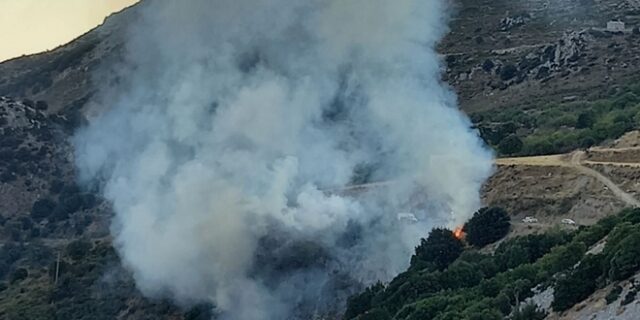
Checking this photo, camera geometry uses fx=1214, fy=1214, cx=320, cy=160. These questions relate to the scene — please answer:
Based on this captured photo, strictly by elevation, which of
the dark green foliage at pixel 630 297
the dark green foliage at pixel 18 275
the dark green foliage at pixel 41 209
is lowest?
the dark green foliage at pixel 630 297

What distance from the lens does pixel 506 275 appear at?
58094 mm

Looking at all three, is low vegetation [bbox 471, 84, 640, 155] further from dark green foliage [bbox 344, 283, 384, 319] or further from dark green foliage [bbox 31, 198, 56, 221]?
dark green foliage [bbox 31, 198, 56, 221]

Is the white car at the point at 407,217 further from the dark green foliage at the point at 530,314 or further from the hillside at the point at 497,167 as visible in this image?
the dark green foliage at the point at 530,314

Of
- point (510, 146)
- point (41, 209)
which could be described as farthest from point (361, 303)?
point (41, 209)

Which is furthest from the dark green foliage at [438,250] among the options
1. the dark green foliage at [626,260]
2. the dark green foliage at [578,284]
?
the dark green foliage at [626,260]

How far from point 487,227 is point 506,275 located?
1216cm

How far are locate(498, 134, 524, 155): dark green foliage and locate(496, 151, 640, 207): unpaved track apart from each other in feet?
7.81

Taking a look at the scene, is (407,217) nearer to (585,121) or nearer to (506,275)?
(506,275)

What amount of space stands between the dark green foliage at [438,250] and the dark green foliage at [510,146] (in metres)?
15.6

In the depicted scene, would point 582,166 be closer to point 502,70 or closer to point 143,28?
point 502,70

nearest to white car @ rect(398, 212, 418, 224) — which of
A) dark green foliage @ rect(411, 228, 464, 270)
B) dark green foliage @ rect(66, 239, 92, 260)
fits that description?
dark green foliage @ rect(411, 228, 464, 270)

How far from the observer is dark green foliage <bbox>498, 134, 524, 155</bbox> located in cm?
8425

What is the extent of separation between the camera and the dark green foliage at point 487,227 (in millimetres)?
69812

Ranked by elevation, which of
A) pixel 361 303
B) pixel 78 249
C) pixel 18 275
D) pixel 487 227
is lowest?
pixel 361 303
